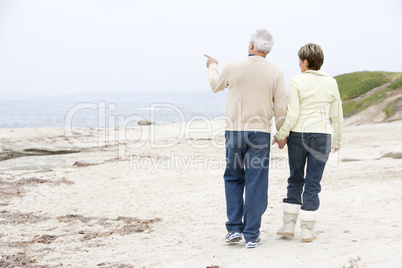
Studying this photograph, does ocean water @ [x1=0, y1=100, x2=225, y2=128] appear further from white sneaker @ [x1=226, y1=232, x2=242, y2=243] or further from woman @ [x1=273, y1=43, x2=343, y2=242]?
woman @ [x1=273, y1=43, x2=343, y2=242]

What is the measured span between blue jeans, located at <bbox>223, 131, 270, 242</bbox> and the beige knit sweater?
0.12 m

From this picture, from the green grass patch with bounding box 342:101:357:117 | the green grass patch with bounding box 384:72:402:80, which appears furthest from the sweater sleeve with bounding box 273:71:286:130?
the green grass patch with bounding box 384:72:402:80

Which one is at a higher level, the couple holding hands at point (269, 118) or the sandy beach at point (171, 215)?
the couple holding hands at point (269, 118)

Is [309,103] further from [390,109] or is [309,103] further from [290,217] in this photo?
[390,109]

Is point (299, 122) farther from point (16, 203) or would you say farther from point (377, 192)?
point (16, 203)

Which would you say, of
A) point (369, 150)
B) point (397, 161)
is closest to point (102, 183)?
point (397, 161)

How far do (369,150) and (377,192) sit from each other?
6132 millimetres

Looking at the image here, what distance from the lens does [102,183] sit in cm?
1016

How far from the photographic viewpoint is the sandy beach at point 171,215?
14.3 feet

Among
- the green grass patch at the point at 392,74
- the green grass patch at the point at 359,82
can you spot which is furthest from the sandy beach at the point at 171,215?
the green grass patch at the point at 392,74

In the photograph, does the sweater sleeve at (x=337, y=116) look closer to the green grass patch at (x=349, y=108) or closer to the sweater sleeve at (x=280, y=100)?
the sweater sleeve at (x=280, y=100)

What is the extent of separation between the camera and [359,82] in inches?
1217

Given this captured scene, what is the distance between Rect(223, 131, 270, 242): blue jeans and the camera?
14.6 ft

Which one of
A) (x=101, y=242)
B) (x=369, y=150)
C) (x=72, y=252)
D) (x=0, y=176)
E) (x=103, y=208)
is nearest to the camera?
(x=72, y=252)
